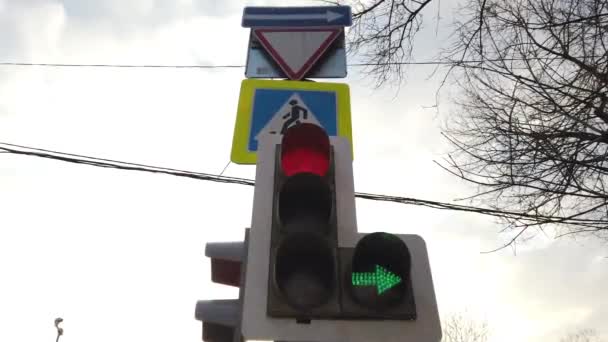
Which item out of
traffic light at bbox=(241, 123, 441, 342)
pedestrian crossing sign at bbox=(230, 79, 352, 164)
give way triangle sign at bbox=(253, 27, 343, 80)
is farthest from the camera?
give way triangle sign at bbox=(253, 27, 343, 80)

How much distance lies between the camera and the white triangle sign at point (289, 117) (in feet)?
8.29

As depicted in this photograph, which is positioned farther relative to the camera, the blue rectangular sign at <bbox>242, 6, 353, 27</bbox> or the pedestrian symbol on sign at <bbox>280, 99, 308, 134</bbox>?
the blue rectangular sign at <bbox>242, 6, 353, 27</bbox>

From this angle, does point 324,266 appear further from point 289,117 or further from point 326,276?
point 289,117

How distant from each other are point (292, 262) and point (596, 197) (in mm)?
3591

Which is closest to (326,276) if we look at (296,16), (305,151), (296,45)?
(305,151)

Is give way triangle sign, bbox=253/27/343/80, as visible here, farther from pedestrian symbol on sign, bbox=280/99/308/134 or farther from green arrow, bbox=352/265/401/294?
green arrow, bbox=352/265/401/294

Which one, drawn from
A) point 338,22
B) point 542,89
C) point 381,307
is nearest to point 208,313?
point 381,307

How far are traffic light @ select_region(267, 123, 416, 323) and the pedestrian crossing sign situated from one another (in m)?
0.92

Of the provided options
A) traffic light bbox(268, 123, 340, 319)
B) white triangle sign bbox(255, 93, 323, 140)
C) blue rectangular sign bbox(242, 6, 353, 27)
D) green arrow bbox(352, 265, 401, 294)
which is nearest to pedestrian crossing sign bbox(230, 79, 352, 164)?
white triangle sign bbox(255, 93, 323, 140)

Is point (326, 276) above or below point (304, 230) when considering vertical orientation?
below

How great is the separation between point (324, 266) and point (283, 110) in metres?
1.35

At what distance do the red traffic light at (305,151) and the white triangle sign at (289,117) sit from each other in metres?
0.83

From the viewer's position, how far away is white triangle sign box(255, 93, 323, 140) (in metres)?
2.53

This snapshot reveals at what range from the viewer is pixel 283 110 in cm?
258
